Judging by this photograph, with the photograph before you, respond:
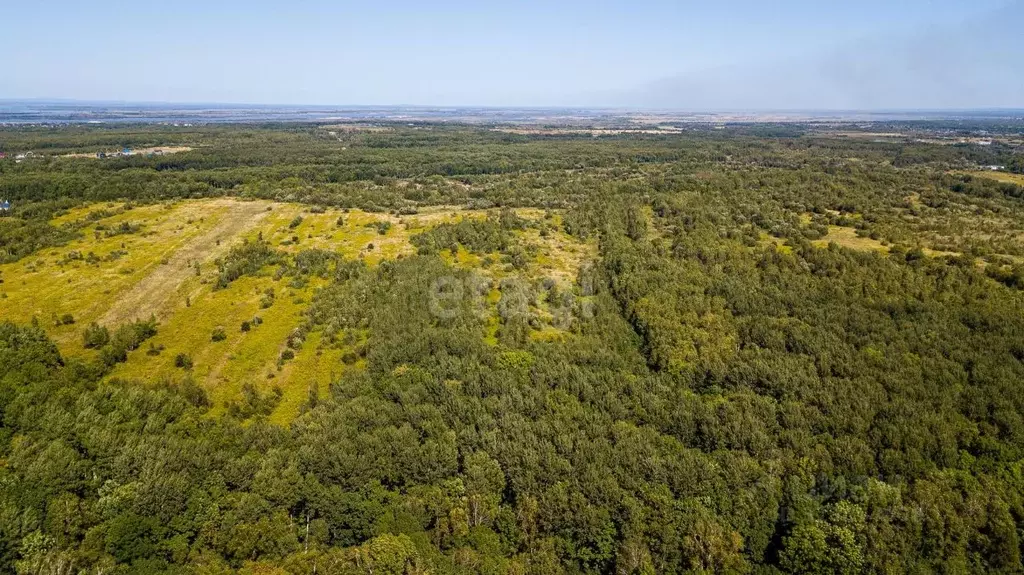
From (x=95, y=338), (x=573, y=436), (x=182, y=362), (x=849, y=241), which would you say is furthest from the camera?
(x=849, y=241)

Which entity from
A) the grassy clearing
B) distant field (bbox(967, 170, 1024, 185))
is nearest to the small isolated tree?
the grassy clearing

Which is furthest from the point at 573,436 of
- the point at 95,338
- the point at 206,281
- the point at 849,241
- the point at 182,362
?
the point at 849,241

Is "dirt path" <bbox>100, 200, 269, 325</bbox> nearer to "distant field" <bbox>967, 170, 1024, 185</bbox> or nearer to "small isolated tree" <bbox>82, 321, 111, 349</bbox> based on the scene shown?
"small isolated tree" <bbox>82, 321, 111, 349</bbox>

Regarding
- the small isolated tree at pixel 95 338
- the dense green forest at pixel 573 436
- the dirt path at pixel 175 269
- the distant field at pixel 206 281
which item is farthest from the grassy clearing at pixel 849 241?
the small isolated tree at pixel 95 338

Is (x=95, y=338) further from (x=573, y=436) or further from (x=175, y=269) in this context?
(x=573, y=436)

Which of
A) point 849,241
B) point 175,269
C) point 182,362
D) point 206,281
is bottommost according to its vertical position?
point 182,362

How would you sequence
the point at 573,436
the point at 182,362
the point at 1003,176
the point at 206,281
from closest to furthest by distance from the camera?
the point at 573,436, the point at 182,362, the point at 206,281, the point at 1003,176

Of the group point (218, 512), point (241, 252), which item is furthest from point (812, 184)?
point (218, 512)
